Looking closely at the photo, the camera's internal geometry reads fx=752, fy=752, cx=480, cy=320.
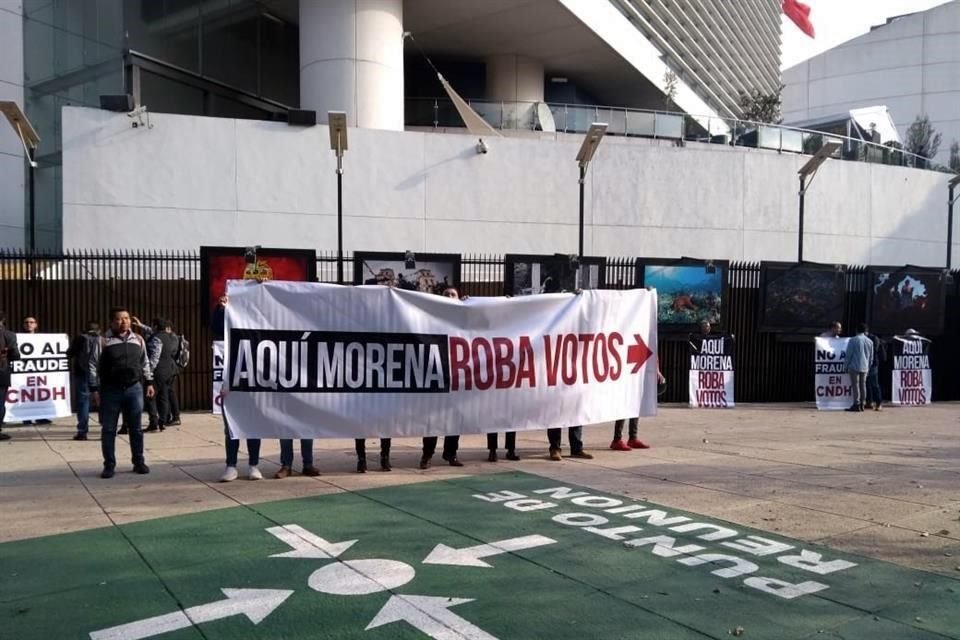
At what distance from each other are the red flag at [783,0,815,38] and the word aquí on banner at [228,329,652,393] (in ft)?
231

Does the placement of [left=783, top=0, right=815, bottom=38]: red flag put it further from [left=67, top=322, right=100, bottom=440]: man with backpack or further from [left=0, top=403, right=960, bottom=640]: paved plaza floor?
[left=67, top=322, right=100, bottom=440]: man with backpack

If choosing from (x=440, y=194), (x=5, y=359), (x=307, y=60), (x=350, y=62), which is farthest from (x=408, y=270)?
(x=307, y=60)

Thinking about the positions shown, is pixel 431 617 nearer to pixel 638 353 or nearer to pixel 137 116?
pixel 638 353

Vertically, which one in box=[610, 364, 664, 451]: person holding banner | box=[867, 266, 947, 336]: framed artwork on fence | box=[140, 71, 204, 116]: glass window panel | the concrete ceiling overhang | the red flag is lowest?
box=[610, 364, 664, 451]: person holding banner

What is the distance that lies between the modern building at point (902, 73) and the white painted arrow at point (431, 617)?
66446 millimetres

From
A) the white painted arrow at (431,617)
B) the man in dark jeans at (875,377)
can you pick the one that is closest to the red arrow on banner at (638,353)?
the white painted arrow at (431,617)

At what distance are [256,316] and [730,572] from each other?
5194 millimetres

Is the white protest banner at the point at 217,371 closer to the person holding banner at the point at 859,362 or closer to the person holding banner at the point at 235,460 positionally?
the person holding banner at the point at 235,460

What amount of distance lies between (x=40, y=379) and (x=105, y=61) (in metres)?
12.2

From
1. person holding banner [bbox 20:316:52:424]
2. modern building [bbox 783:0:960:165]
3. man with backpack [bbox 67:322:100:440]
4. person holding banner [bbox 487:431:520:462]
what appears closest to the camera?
person holding banner [bbox 487:431:520:462]

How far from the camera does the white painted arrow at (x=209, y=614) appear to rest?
402cm

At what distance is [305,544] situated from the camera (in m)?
5.56

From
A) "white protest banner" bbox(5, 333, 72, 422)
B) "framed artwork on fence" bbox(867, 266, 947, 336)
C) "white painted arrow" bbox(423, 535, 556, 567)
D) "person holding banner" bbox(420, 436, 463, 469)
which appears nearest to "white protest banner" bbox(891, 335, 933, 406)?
"framed artwork on fence" bbox(867, 266, 947, 336)

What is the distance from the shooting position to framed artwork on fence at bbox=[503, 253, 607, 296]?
15.1 metres
